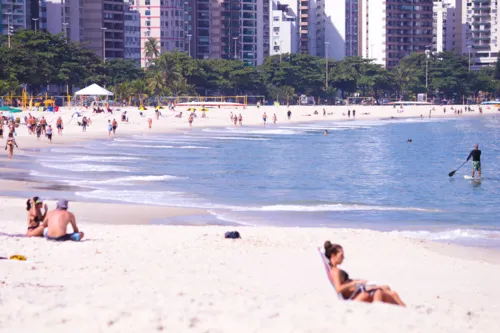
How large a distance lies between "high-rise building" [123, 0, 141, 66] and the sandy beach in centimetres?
14950

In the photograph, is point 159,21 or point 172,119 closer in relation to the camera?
point 172,119

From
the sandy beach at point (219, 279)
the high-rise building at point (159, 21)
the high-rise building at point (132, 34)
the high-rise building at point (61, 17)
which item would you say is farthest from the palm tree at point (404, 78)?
the sandy beach at point (219, 279)

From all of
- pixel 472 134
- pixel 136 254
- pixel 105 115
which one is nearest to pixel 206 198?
pixel 136 254

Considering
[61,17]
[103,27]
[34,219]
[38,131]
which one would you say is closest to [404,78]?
[103,27]

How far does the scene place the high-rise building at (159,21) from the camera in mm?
171625

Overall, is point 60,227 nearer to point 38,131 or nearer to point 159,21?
point 38,131

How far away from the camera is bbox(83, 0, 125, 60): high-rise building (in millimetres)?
156875

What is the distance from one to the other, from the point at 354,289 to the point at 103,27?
151435 millimetres

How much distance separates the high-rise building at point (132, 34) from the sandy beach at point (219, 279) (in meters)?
150

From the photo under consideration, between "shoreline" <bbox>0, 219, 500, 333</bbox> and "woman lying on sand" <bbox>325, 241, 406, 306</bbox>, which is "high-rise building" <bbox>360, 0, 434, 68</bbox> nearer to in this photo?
"shoreline" <bbox>0, 219, 500, 333</bbox>

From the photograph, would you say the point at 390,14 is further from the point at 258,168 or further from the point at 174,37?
the point at 258,168

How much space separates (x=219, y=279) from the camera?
12.1 m

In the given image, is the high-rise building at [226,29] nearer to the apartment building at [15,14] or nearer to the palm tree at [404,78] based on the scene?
the palm tree at [404,78]

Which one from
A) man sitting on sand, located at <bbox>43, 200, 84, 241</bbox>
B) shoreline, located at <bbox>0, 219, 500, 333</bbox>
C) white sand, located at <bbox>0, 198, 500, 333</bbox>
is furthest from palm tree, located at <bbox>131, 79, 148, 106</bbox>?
man sitting on sand, located at <bbox>43, 200, 84, 241</bbox>
